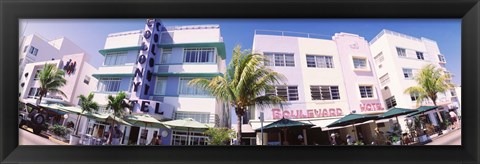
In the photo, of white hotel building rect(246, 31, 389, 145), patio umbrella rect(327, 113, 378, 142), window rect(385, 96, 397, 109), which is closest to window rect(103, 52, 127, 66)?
white hotel building rect(246, 31, 389, 145)

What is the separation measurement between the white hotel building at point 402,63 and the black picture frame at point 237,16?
729mm

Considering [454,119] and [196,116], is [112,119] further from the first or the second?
[454,119]

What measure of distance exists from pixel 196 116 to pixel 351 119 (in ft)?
6.77

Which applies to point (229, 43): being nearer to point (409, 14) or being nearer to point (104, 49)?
point (104, 49)

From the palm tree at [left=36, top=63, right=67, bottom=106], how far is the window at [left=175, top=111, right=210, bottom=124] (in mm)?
1344

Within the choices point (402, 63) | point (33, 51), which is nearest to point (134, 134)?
point (33, 51)

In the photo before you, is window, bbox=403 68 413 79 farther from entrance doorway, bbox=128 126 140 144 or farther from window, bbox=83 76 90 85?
window, bbox=83 76 90 85

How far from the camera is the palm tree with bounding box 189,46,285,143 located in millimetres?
3094

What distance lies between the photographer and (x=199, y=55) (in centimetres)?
365

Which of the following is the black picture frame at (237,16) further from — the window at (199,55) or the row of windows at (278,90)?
the window at (199,55)

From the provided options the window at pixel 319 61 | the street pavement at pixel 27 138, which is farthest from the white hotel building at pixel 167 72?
the window at pixel 319 61

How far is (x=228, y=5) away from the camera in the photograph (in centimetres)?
202

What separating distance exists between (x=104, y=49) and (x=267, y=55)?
6.19ft
